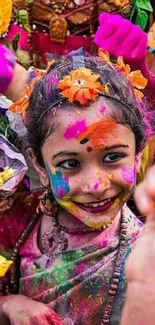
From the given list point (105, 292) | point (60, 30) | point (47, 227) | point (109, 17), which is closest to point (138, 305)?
point (105, 292)

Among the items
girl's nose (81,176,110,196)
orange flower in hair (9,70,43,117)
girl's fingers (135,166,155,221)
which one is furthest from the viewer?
orange flower in hair (9,70,43,117)

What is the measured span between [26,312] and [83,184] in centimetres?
26

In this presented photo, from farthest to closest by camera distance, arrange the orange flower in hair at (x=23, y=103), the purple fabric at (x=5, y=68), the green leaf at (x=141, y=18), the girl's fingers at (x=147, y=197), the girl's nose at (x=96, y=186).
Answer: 1. the green leaf at (x=141, y=18)
2. the purple fabric at (x=5, y=68)
3. the orange flower in hair at (x=23, y=103)
4. the girl's nose at (x=96, y=186)
5. the girl's fingers at (x=147, y=197)

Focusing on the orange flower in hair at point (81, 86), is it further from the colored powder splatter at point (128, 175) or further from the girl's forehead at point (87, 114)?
the colored powder splatter at point (128, 175)

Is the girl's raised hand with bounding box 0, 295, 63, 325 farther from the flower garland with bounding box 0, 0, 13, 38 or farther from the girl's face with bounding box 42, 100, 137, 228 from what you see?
the flower garland with bounding box 0, 0, 13, 38

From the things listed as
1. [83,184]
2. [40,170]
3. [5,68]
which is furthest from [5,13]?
[83,184]

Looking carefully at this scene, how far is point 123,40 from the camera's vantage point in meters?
1.58

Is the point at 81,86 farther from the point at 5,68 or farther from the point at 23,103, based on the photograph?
the point at 5,68

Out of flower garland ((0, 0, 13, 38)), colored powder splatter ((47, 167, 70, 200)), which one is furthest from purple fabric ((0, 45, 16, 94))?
colored powder splatter ((47, 167, 70, 200))

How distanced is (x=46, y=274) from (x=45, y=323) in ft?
0.33

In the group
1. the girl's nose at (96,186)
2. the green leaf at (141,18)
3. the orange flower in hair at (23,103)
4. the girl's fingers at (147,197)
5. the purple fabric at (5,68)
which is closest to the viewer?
the girl's fingers at (147,197)

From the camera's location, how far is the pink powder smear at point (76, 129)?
1295 mm

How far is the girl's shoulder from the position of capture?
1453 mm

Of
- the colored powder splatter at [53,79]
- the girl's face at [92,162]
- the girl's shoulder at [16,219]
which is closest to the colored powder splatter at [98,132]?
the girl's face at [92,162]
